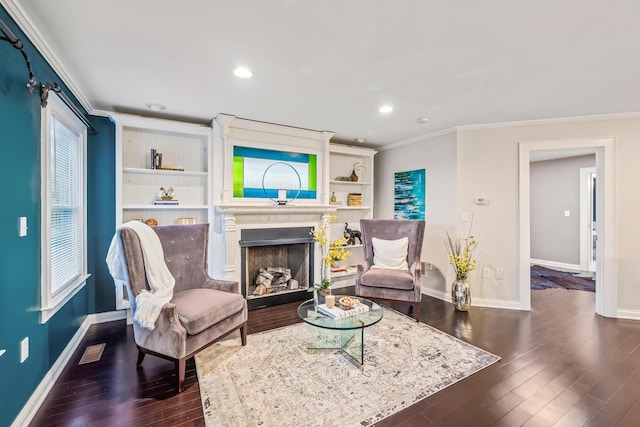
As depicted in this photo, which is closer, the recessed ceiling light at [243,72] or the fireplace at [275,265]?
the recessed ceiling light at [243,72]

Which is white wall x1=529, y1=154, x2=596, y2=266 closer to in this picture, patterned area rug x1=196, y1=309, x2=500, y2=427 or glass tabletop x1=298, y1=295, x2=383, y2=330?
patterned area rug x1=196, y1=309, x2=500, y2=427

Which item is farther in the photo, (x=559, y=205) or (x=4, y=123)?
(x=559, y=205)

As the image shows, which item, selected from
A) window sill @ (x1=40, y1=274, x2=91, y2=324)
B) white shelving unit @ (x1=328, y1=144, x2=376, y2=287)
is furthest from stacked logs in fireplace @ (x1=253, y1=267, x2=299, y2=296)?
window sill @ (x1=40, y1=274, x2=91, y2=324)

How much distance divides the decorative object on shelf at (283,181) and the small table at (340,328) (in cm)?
162

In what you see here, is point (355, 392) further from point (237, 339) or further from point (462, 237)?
point (462, 237)

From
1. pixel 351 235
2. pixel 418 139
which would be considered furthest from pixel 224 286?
pixel 418 139

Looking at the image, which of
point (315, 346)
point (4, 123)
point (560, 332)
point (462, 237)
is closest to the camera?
point (4, 123)

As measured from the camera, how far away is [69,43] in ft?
6.32

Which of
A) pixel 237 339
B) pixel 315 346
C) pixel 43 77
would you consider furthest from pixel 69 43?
pixel 315 346

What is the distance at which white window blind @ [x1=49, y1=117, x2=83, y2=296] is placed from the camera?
2.30 meters

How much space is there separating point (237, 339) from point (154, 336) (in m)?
0.81

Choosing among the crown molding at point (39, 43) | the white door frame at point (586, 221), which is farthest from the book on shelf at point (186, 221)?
the white door frame at point (586, 221)

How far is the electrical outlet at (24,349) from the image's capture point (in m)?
1.67

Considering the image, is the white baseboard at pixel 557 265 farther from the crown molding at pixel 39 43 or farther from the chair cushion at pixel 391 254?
the crown molding at pixel 39 43
